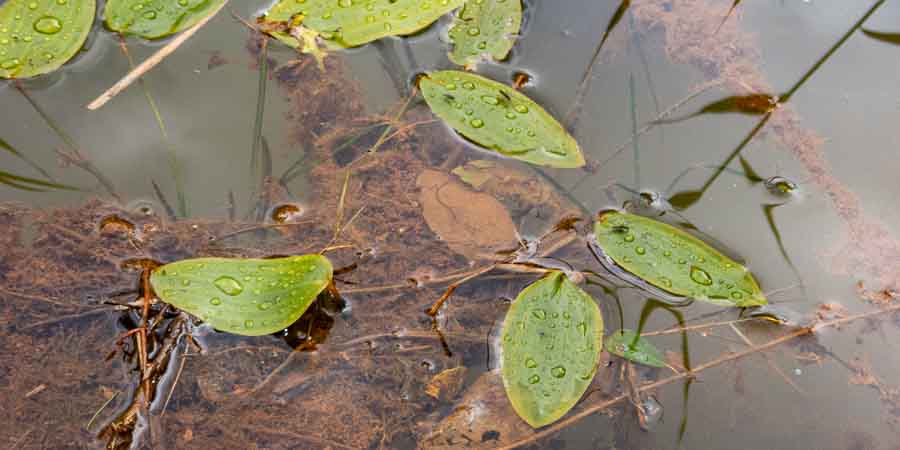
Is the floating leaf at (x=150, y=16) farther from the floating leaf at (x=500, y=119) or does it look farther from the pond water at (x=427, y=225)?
the floating leaf at (x=500, y=119)

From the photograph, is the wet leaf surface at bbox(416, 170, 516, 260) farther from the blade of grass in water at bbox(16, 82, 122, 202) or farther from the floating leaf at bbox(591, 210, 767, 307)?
the blade of grass in water at bbox(16, 82, 122, 202)

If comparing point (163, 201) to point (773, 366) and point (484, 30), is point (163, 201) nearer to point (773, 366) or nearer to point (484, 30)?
point (484, 30)

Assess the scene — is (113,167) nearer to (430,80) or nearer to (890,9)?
(430,80)

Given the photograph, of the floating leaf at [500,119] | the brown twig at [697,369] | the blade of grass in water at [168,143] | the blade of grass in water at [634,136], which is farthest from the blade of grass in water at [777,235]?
the blade of grass in water at [168,143]

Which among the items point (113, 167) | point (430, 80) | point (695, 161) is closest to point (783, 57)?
point (695, 161)

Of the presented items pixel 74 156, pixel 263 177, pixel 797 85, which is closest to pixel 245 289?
pixel 263 177

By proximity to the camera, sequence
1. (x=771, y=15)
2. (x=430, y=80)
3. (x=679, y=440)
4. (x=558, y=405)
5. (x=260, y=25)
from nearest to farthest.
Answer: (x=558, y=405)
(x=679, y=440)
(x=430, y=80)
(x=260, y=25)
(x=771, y=15)

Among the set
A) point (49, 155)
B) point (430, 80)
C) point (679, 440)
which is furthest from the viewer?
point (430, 80)
